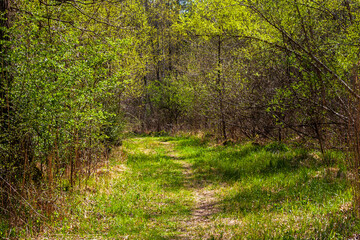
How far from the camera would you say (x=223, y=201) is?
7.33 m

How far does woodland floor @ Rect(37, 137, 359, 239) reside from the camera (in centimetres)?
486

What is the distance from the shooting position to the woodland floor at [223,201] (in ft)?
15.9

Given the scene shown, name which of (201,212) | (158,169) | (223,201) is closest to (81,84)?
(201,212)

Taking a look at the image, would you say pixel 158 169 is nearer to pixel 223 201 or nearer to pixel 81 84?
pixel 223 201

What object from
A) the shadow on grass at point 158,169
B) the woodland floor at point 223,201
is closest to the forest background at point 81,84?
the woodland floor at point 223,201

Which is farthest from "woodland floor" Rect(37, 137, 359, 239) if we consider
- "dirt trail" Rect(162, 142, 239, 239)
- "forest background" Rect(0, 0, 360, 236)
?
"forest background" Rect(0, 0, 360, 236)

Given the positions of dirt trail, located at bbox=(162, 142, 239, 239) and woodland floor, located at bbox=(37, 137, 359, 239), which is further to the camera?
dirt trail, located at bbox=(162, 142, 239, 239)

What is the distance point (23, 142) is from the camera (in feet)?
17.4

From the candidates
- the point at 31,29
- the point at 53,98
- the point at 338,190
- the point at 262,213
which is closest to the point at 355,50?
the point at 338,190

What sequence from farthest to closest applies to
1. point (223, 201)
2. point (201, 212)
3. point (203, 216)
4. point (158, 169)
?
point (158, 169) → point (223, 201) → point (201, 212) → point (203, 216)

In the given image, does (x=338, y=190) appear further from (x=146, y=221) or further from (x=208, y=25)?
(x=208, y=25)

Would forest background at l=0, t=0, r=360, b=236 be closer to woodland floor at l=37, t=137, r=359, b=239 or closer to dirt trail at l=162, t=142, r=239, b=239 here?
woodland floor at l=37, t=137, r=359, b=239

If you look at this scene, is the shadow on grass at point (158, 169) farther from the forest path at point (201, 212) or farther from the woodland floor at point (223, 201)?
the forest path at point (201, 212)

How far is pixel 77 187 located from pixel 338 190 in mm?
5978
